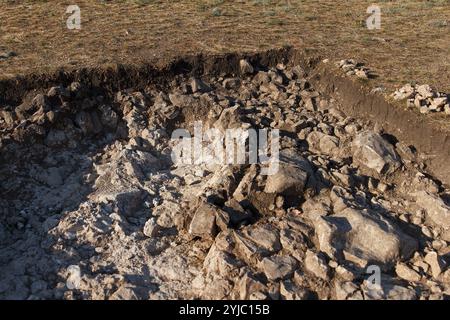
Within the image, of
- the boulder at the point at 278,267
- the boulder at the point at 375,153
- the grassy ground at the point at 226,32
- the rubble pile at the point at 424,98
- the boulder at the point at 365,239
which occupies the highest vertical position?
the grassy ground at the point at 226,32

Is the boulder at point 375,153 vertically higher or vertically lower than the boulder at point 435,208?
higher

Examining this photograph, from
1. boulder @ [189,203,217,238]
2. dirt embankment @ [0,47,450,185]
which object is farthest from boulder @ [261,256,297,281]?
dirt embankment @ [0,47,450,185]

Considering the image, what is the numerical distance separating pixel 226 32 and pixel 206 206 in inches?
→ 238

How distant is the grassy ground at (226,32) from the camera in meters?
10.7

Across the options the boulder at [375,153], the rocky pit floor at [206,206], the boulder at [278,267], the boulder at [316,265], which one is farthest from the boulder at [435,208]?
the boulder at [278,267]

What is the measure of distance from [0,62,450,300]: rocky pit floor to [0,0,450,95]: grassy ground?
5.04ft

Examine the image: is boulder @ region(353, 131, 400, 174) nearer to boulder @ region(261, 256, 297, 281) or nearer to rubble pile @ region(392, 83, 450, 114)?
rubble pile @ region(392, 83, 450, 114)

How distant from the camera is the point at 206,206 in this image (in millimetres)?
7703

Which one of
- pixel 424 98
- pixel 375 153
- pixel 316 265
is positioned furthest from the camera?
pixel 424 98

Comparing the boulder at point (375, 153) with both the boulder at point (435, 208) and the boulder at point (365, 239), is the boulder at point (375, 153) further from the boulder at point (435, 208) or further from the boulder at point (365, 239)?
the boulder at point (365, 239)

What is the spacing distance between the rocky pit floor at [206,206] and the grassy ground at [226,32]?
1536 millimetres

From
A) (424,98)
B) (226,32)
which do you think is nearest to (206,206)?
(424,98)

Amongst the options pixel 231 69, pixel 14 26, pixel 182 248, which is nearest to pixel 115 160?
pixel 182 248

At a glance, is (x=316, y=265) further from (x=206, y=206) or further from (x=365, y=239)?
(x=206, y=206)
